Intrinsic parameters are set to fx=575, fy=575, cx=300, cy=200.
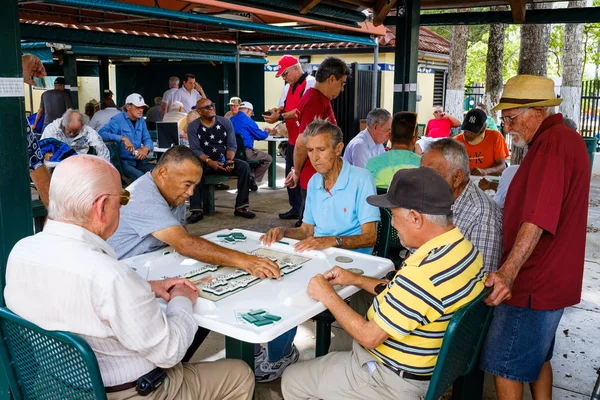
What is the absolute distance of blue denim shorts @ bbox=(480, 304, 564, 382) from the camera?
7.98ft

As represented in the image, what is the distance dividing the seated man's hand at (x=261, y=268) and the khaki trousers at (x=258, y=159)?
20.3ft

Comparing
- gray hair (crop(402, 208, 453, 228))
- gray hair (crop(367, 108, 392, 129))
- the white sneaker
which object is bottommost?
the white sneaker

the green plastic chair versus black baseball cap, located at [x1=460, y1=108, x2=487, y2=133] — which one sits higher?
black baseball cap, located at [x1=460, y1=108, x2=487, y2=133]

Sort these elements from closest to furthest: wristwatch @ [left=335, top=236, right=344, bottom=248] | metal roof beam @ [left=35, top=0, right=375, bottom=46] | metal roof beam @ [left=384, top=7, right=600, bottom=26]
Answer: wristwatch @ [left=335, top=236, right=344, bottom=248], metal roof beam @ [left=35, top=0, right=375, bottom=46], metal roof beam @ [left=384, top=7, right=600, bottom=26]

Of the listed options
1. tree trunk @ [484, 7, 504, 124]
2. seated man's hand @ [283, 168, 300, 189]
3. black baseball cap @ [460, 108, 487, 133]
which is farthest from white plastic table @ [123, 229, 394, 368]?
tree trunk @ [484, 7, 504, 124]

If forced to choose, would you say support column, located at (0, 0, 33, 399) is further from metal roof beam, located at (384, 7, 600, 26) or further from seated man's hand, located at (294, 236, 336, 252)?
metal roof beam, located at (384, 7, 600, 26)

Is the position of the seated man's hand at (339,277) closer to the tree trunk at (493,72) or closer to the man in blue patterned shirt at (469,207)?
the man in blue patterned shirt at (469,207)

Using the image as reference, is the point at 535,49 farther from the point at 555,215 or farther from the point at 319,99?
the point at 555,215

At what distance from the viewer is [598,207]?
8484 mm

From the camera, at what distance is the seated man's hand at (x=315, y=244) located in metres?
2.86

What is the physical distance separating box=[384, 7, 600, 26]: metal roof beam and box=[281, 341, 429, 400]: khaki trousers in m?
5.26

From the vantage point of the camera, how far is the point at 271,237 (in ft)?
9.83

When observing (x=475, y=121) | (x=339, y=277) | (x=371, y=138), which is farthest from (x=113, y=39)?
(x=339, y=277)

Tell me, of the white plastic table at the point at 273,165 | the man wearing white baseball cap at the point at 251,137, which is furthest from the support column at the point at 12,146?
the white plastic table at the point at 273,165
